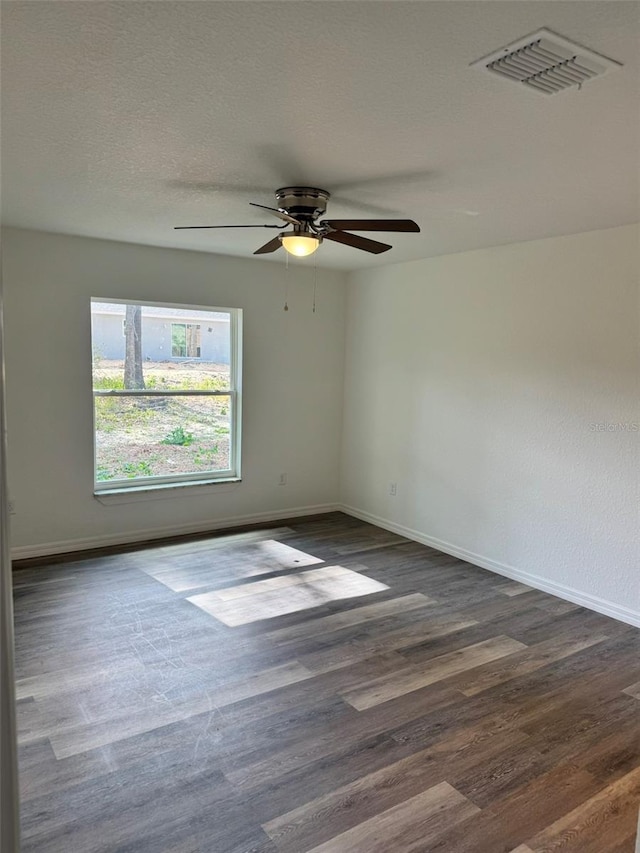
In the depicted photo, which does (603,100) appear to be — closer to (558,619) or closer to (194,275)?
(558,619)

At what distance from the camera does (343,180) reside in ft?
9.50

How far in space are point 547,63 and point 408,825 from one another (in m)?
2.50

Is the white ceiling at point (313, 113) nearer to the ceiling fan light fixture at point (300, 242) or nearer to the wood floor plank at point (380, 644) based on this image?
the ceiling fan light fixture at point (300, 242)

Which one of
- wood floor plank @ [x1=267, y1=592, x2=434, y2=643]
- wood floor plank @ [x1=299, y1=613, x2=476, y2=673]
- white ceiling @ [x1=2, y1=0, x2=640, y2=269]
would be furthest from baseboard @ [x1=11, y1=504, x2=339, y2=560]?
Answer: white ceiling @ [x1=2, y1=0, x2=640, y2=269]

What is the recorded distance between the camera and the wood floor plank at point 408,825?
1991mm

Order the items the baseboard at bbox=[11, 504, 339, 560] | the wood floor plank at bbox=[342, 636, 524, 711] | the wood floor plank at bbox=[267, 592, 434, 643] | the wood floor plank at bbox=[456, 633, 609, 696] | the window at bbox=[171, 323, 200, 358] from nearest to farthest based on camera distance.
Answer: the wood floor plank at bbox=[342, 636, 524, 711] → the wood floor plank at bbox=[456, 633, 609, 696] → the wood floor plank at bbox=[267, 592, 434, 643] → the baseboard at bbox=[11, 504, 339, 560] → the window at bbox=[171, 323, 200, 358]

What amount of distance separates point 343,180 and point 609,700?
2832mm

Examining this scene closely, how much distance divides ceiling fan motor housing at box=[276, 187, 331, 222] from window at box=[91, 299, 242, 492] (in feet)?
7.33

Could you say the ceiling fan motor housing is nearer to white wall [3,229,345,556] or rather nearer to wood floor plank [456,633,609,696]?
white wall [3,229,345,556]

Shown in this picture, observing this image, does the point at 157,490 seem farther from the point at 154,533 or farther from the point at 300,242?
the point at 300,242

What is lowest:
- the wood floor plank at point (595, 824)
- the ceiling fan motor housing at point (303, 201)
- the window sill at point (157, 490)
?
the wood floor plank at point (595, 824)

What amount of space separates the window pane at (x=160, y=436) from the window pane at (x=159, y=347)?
0.52 feet

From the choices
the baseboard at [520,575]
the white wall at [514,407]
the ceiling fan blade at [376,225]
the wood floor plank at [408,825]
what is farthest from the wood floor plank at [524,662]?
the ceiling fan blade at [376,225]

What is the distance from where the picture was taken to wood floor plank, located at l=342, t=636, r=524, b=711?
9.36 feet
